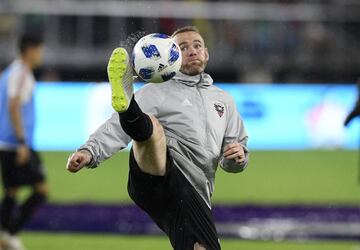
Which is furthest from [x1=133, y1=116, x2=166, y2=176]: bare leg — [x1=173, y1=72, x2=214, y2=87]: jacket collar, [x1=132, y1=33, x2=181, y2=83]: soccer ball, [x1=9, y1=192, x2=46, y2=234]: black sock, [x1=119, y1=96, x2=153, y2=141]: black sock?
[x1=9, y1=192, x2=46, y2=234]: black sock

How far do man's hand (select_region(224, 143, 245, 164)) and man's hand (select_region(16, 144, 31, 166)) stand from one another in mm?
4966

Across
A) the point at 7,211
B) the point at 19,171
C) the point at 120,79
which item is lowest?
the point at 7,211

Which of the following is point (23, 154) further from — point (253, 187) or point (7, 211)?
point (253, 187)

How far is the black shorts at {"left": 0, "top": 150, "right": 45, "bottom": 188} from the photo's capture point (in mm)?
11602

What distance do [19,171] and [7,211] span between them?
483 millimetres

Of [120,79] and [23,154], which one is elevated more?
[120,79]

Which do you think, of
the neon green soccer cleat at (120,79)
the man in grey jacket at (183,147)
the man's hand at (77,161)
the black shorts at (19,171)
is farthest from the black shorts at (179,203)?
the black shorts at (19,171)

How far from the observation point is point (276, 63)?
24.2 m

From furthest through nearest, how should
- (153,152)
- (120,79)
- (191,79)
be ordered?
(191,79) < (153,152) < (120,79)

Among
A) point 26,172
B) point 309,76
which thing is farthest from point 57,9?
point 26,172

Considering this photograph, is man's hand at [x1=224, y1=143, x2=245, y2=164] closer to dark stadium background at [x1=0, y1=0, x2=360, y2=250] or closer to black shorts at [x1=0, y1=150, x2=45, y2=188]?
dark stadium background at [x1=0, y1=0, x2=360, y2=250]

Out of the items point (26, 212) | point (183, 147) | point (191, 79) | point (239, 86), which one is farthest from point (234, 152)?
point (239, 86)

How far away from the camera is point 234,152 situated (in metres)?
6.80

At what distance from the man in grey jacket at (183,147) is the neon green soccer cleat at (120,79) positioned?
0.34 m
